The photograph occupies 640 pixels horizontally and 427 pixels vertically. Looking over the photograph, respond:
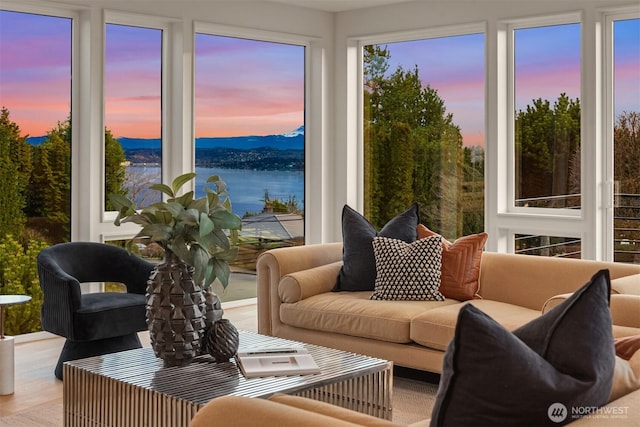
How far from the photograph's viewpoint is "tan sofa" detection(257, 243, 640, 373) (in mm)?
4191

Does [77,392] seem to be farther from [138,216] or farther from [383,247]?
[383,247]

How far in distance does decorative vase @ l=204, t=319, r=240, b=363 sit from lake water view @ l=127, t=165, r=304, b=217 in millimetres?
3388

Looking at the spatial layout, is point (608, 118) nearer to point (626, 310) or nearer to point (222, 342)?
point (626, 310)

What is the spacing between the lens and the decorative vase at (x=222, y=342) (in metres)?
3.29

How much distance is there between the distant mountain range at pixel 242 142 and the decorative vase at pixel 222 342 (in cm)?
307

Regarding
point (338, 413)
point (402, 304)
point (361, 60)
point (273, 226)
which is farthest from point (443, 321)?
point (361, 60)

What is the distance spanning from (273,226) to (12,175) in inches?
95.4

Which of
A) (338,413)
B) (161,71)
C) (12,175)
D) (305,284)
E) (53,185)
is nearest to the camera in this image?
(338,413)

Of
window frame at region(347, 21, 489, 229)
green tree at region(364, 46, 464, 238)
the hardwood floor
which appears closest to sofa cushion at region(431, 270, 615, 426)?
the hardwood floor

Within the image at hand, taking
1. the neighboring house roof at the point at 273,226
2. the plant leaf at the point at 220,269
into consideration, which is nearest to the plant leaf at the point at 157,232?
the plant leaf at the point at 220,269

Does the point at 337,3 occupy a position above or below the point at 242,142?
above

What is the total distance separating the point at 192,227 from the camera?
3361 millimetres

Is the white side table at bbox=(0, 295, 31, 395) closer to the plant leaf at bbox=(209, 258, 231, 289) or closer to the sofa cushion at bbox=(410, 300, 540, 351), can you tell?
the plant leaf at bbox=(209, 258, 231, 289)

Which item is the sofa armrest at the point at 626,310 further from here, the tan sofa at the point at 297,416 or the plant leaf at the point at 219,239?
the tan sofa at the point at 297,416
